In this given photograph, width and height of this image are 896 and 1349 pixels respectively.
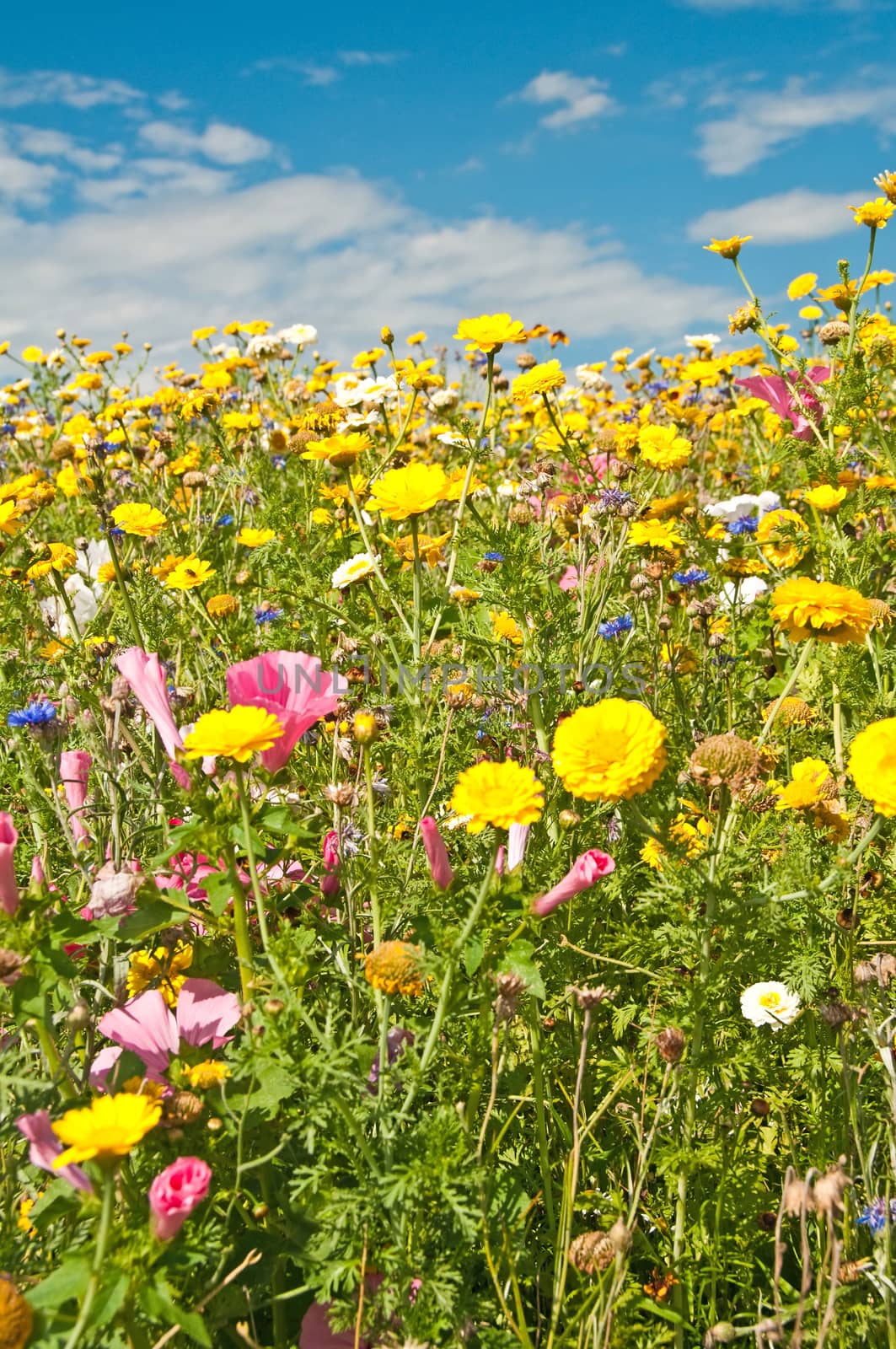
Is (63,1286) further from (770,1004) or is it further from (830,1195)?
(770,1004)

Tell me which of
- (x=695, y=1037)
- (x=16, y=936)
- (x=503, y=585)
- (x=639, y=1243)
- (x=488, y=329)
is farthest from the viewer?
(x=488, y=329)

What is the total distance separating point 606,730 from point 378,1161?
2.03ft

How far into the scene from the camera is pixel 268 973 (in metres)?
1.29

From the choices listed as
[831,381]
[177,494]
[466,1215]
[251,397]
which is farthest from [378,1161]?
[251,397]

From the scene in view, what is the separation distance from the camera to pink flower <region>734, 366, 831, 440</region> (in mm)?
2936

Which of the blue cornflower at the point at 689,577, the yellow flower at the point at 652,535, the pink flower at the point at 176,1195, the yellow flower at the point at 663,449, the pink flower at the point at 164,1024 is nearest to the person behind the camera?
the pink flower at the point at 176,1195

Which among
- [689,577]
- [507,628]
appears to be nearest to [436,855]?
[507,628]

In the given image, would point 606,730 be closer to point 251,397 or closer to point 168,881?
point 168,881

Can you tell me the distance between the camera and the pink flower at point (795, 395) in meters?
2.94

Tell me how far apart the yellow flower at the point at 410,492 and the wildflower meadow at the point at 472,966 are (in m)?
0.01

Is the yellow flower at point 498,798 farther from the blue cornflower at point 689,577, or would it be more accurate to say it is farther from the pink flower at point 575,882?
the blue cornflower at point 689,577

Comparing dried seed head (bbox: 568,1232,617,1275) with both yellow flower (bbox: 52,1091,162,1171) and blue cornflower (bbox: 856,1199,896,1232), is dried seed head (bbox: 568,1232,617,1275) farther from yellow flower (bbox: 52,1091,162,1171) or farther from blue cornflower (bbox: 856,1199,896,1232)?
yellow flower (bbox: 52,1091,162,1171)

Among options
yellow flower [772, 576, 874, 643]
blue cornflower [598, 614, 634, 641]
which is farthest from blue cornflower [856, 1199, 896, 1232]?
blue cornflower [598, 614, 634, 641]

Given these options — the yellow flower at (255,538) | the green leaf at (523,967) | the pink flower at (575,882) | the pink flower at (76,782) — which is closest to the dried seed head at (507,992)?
the green leaf at (523,967)
